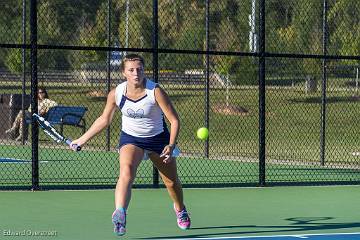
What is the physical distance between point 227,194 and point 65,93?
605 inches

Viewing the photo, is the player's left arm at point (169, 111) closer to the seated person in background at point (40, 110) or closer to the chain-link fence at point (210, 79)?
the chain-link fence at point (210, 79)

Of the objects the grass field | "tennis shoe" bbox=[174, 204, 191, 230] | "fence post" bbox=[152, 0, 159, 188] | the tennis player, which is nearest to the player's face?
the tennis player

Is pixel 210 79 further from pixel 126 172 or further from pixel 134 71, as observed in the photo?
pixel 126 172

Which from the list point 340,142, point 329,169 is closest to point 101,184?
point 329,169

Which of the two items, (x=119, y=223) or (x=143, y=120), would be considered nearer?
(x=119, y=223)

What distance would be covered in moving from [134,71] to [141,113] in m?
0.37

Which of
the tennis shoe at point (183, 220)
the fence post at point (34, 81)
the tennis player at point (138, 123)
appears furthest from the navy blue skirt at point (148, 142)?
the fence post at point (34, 81)

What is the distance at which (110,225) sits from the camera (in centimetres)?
1091

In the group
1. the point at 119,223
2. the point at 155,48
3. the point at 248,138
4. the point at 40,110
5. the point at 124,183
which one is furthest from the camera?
the point at 248,138

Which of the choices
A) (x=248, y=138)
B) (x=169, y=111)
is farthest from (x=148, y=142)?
(x=248, y=138)

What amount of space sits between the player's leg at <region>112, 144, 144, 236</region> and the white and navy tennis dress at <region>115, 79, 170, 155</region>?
0.26ft

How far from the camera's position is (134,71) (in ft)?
33.1

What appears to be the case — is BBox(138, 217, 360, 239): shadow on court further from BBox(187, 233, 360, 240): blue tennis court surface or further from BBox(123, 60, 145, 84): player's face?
BBox(123, 60, 145, 84): player's face

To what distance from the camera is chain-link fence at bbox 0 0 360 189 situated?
20.6m
